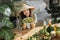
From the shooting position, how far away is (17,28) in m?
2.76

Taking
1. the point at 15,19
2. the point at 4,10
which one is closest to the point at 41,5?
the point at 15,19

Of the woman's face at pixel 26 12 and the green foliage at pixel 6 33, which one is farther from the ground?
the woman's face at pixel 26 12

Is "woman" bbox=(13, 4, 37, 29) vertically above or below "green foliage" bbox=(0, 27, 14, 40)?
above

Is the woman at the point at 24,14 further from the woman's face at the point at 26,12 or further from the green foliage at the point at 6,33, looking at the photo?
the green foliage at the point at 6,33

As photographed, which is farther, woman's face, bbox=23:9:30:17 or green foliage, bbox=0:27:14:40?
woman's face, bbox=23:9:30:17

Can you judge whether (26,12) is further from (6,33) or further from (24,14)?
(6,33)

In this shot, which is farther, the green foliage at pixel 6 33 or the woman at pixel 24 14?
the woman at pixel 24 14

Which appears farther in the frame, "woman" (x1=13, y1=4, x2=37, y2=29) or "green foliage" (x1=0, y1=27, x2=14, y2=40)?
"woman" (x1=13, y1=4, x2=37, y2=29)

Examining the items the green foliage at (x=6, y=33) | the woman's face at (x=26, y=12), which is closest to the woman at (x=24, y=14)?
the woman's face at (x=26, y=12)

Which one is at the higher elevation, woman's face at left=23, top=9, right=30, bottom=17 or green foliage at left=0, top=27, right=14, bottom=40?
woman's face at left=23, top=9, right=30, bottom=17

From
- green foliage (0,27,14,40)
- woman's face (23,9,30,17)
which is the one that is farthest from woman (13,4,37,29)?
green foliage (0,27,14,40)

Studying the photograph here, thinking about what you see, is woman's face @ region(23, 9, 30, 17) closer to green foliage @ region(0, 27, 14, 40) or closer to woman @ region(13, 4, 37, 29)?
woman @ region(13, 4, 37, 29)

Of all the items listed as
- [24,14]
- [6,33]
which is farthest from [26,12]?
[6,33]

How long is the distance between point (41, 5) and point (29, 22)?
1.02 m
